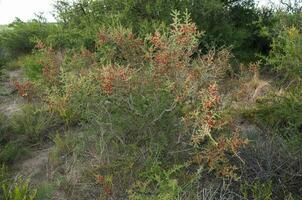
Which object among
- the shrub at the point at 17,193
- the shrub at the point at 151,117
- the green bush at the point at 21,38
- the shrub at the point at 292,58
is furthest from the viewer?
the green bush at the point at 21,38

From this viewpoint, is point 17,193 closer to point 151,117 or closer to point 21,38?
point 151,117

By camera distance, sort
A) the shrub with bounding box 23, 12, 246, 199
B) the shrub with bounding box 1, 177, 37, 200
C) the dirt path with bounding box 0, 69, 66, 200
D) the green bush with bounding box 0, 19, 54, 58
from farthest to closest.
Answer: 1. the green bush with bounding box 0, 19, 54, 58
2. the dirt path with bounding box 0, 69, 66, 200
3. the shrub with bounding box 23, 12, 246, 199
4. the shrub with bounding box 1, 177, 37, 200

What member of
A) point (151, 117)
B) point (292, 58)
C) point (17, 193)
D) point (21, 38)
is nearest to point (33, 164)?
point (17, 193)

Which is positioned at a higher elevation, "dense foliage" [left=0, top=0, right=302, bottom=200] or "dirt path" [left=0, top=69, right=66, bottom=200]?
"dense foliage" [left=0, top=0, right=302, bottom=200]

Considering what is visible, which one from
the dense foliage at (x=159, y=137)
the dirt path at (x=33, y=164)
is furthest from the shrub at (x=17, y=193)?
the dirt path at (x=33, y=164)

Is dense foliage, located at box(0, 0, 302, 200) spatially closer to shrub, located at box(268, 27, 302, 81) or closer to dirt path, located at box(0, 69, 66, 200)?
dirt path, located at box(0, 69, 66, 200)

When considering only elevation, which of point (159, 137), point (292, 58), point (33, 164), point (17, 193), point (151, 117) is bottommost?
point (33, 164)

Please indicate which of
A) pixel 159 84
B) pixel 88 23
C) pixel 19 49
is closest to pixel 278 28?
pixel 88 23

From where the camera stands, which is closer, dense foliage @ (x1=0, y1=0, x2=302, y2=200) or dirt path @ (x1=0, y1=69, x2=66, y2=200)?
dense foliage @ (x1=0, y1=0, x2=302, y2=200)

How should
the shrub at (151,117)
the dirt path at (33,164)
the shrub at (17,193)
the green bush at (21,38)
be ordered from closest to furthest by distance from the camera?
the shrub at (17,193) → the shrub at (151,117) → the dirt path at (33,164) → the green bush at (21,38)

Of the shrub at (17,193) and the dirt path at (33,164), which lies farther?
the dirt path at (33,164)

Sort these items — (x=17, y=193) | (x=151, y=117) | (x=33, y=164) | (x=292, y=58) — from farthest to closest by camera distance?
(x=292, y=58)
(x=33, y=164)
(x=151, y=117)
(x=17, y=193)

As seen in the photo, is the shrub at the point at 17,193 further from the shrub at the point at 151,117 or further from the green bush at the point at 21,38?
the green bush at the point at 21,38

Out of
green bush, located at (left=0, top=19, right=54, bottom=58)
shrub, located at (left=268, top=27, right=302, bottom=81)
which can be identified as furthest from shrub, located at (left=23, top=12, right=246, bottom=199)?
green bush, located at (left=0, top=19, right=54, bottom=58)
